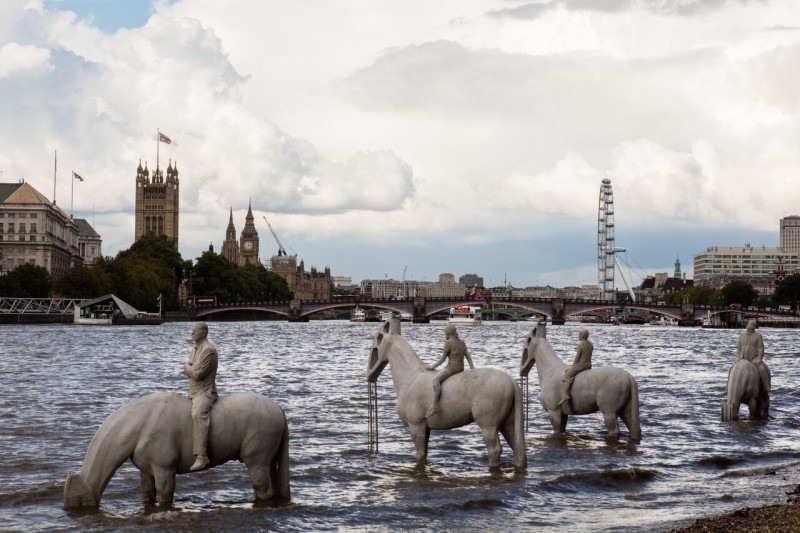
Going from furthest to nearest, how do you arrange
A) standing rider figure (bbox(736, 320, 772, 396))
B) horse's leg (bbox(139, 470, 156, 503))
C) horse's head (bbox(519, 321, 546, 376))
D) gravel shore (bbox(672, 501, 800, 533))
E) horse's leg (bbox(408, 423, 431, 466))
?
1. standing rider figure (bbox(736, 320, 772, 396))
2. horse's head (bbox(519, 321, 546, 376))
3. horse's leg (bbox(408, 423, 431, 466))
4. horse's leg (bbox(139, 470, 156, 503))
5. gravel shore (bbox(672, 501, 800, 533))

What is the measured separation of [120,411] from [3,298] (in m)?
136

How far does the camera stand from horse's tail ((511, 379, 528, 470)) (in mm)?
20000

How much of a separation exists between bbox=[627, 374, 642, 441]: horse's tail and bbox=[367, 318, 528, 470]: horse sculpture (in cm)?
428

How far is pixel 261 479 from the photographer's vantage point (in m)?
17.5

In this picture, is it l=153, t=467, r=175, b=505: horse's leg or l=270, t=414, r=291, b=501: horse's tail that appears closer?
l=153, t=467, r=175, b=505: horse's leg

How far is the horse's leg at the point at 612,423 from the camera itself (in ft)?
81.9

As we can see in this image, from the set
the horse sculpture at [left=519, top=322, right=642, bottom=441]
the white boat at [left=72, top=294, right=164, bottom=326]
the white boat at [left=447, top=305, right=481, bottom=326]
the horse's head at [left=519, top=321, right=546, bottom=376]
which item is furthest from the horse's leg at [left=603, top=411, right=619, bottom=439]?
the white boat at [left=447, top=305, right=481, bottom=326]

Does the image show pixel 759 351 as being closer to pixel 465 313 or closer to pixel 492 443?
pixel 492 443

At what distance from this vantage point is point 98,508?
1775cm

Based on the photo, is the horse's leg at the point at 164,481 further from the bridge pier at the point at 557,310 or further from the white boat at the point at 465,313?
the bridge pier at the point at 557,310

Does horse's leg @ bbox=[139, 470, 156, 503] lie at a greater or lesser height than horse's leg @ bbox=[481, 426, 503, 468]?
lesser

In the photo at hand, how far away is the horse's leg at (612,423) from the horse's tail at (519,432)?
4.01 m

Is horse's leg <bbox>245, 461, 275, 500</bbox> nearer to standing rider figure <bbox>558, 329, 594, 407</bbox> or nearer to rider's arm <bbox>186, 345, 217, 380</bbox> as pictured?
rider's arm <bbox>186, 345, 217, 380</bbox>

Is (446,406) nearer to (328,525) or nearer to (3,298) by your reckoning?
(328,525)
